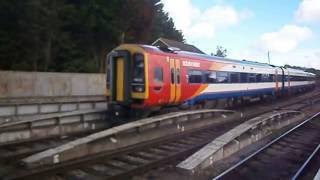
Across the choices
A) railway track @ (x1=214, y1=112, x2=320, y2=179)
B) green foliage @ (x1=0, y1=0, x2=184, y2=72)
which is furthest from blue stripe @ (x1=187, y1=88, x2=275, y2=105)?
green foliage @ (x1=0, y1=0, x2=184, y2=72)

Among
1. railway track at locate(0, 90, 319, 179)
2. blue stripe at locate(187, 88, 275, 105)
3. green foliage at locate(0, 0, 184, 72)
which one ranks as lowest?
railway track at locate(0, 90, 319, 179)

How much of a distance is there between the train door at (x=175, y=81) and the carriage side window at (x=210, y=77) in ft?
9.05

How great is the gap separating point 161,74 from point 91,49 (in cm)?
2607

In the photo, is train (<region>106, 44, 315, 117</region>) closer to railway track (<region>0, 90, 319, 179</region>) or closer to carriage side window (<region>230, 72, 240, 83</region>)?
carriage side window (<region>230, 72, 240, 83</region>)

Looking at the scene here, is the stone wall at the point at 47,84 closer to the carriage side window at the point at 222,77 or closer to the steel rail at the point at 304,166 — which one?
the carriage side window at the point at 222,77

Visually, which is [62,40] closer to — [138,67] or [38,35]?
[38,35]

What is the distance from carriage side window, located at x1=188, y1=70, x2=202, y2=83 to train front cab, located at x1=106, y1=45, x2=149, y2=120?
3260mm

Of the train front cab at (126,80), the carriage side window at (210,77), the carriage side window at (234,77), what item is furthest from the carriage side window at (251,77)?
the train front cab at (126,80)

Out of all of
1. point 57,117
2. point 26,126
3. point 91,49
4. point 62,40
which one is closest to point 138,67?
point 57,117

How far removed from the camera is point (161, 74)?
1748 centimetres

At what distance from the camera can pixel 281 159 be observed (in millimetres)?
13031

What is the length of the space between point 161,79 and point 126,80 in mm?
1324

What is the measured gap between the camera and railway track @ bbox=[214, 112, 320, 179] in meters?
11.1

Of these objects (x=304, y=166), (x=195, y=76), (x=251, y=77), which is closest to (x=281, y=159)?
(x=304, y=166)
